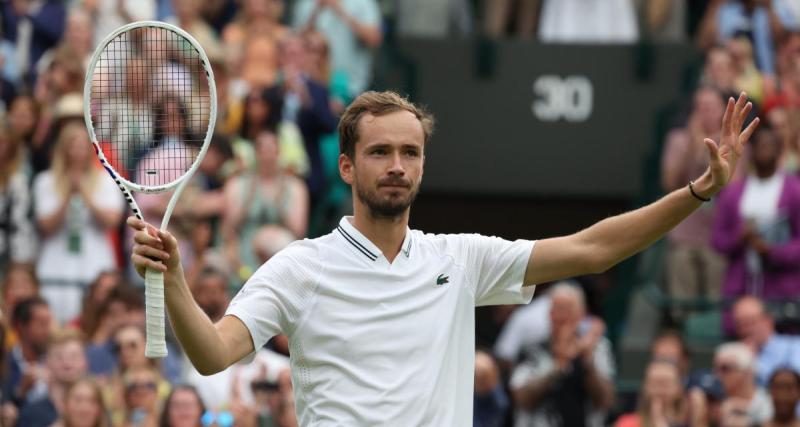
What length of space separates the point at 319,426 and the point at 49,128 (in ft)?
22.9

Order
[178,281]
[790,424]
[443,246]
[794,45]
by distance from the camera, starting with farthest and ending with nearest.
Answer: [794,45]
[790,424]
[443,246]
[178,281]

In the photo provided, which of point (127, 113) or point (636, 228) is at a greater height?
point (127, 113)

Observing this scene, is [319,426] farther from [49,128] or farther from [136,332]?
[49,128]

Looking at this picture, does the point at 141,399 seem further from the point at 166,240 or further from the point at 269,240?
the point at 166,240

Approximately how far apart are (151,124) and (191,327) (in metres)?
3.91

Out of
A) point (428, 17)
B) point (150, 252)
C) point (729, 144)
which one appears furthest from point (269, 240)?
point (150, 252)

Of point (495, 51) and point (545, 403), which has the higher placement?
point (495, 51)

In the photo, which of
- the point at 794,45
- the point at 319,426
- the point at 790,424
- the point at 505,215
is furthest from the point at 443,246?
the point at 505,215

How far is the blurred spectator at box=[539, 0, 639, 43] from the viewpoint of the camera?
544 inches

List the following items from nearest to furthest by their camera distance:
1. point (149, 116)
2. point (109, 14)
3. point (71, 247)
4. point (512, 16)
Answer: point (149, 116)
point (71, 247)
point (109, 14)
point (512, 16)

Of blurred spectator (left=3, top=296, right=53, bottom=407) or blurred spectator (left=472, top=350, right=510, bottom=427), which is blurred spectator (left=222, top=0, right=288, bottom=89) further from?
blurred spectator (left=472, top=350, right=510, bottom=427)

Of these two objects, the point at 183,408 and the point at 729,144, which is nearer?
the point at 729,144

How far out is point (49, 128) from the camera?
39.3 feet

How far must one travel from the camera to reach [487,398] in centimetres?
1048
